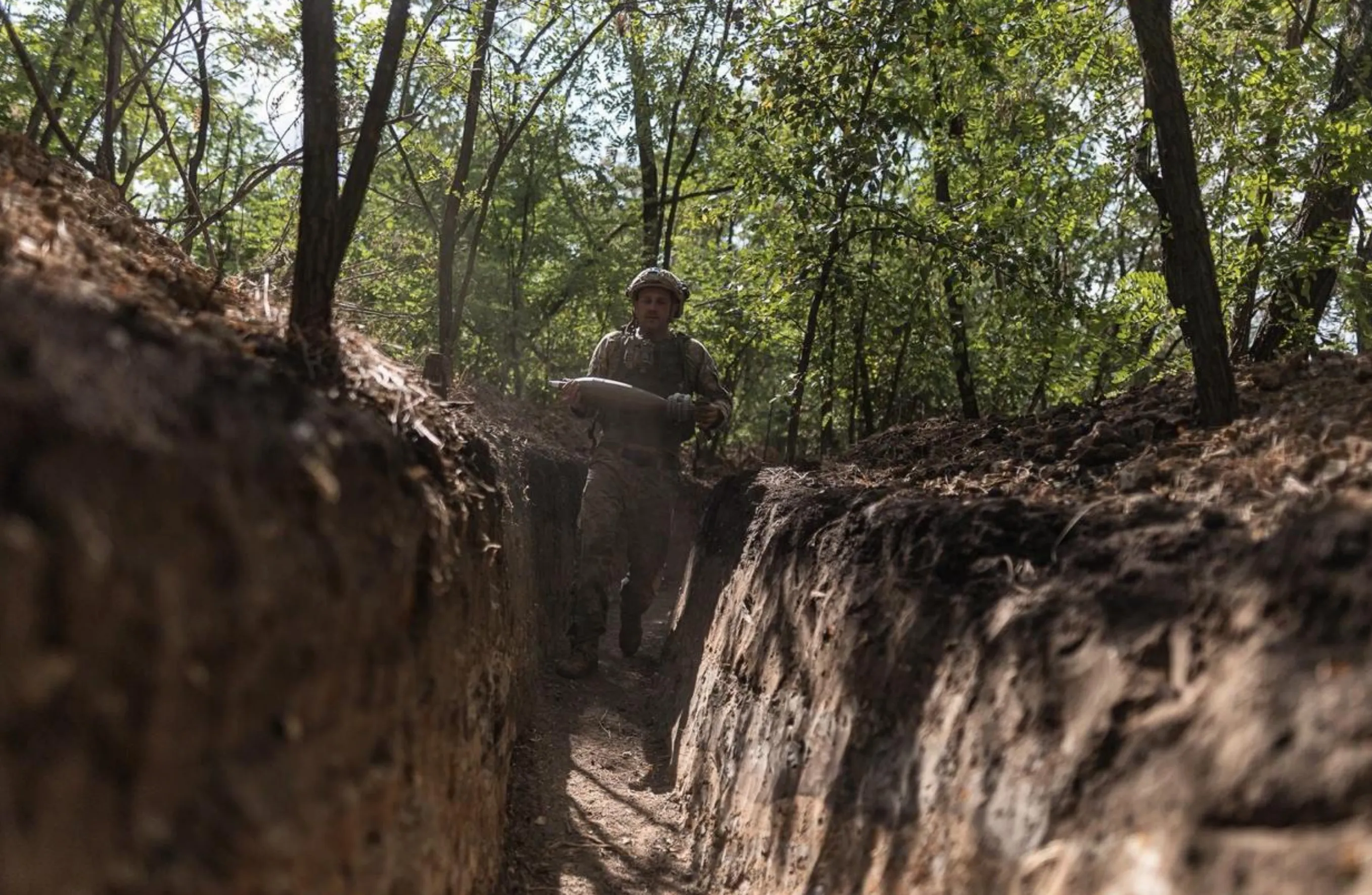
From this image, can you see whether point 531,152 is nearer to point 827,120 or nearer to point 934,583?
point 827,120

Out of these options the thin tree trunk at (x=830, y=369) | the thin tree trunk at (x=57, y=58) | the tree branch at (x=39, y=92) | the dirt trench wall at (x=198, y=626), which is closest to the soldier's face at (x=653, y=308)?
the thin tree trunk at (x=830, y=369)

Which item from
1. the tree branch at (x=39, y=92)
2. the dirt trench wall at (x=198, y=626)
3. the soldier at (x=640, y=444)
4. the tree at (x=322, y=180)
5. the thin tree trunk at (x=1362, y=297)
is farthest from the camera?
the soldier at (x=640, y=444)

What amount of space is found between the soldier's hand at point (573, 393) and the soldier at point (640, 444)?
0.01m

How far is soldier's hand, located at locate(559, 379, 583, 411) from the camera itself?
7156 millimetres

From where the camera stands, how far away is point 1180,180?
150 inches

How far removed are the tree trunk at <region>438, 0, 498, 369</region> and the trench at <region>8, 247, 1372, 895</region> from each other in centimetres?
550

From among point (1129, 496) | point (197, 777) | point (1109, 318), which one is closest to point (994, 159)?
point (1109, 318)

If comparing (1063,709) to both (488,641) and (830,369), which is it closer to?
(488,641)

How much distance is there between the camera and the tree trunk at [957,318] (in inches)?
285

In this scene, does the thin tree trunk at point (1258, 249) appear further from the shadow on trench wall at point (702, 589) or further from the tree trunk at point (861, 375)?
the shadow on trench wall at point (702, 589)

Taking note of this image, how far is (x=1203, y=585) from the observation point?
204cm

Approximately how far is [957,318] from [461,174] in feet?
14.4

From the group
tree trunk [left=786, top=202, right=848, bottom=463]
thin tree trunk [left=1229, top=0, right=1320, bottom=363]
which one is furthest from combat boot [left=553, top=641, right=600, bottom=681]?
thin tree trunk [left=1229, top=0, right=1320, bottom=363]

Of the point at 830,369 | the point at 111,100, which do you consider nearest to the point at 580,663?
the point at 830,369
